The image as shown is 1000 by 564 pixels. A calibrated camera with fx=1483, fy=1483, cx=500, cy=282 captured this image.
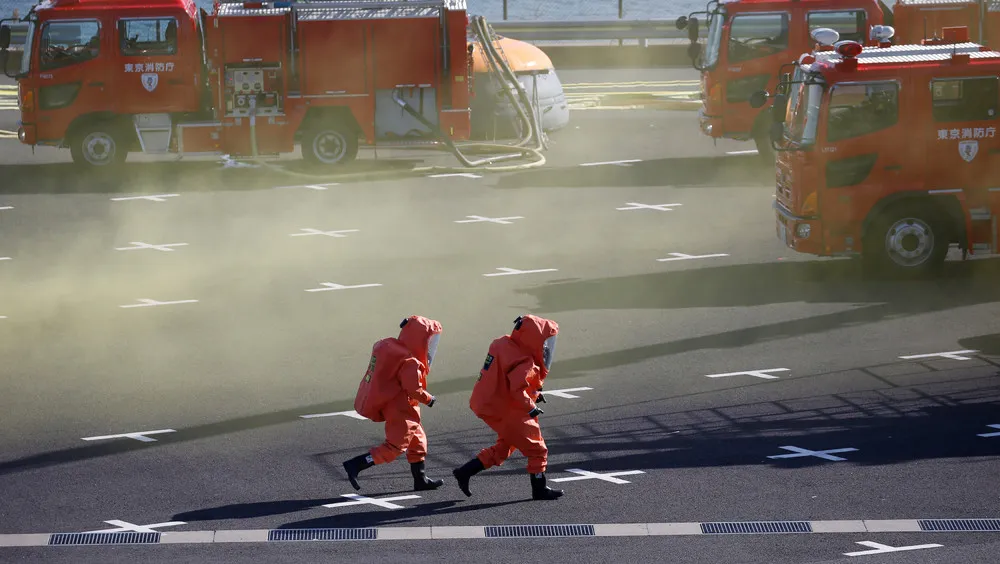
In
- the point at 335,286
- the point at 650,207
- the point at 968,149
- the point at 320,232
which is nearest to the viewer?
the point at 968,149

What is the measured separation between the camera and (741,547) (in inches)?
341

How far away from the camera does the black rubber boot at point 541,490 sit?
31.7 ft

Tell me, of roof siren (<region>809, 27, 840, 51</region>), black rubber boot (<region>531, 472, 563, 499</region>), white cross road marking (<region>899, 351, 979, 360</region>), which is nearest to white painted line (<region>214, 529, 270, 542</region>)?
black rubber boot (<region>531, 472, 563, 499</region>)

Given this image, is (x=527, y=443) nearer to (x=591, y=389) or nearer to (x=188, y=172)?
(x=591, y=389)

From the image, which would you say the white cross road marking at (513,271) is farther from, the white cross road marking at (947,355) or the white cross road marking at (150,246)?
the white cross road marking at (947,355)

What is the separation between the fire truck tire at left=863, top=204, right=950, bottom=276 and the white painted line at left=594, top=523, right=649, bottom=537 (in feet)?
27.0

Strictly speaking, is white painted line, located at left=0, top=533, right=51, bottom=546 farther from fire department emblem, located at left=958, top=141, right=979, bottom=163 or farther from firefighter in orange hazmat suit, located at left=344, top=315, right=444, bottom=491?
fire department emblem, located at left=958, top=141, right=979, bottom=163

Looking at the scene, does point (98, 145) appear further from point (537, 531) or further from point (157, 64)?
point (537, 531)

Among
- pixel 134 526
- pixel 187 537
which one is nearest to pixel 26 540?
pixel 134 526

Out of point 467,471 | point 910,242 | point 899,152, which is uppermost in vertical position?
point 899,152

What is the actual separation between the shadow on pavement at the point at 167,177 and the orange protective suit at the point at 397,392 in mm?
14034

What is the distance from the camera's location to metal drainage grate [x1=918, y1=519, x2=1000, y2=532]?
353 inches

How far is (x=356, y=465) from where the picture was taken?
9828mm

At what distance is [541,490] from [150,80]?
16104 millimetres
